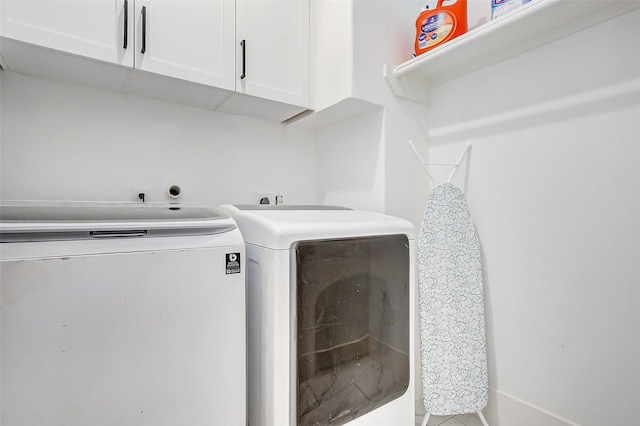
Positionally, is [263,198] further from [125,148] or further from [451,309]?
[451,309]

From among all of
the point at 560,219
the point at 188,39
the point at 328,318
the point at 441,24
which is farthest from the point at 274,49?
the point at 560,219

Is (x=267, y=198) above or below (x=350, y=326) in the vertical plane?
above

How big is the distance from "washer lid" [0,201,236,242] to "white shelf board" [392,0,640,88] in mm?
1338

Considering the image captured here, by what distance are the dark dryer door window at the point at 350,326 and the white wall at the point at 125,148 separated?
955 mm

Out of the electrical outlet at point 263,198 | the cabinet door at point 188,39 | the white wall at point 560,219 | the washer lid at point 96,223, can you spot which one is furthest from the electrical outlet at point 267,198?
the white wall at point 560,219

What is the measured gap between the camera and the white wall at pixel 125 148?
137 cm

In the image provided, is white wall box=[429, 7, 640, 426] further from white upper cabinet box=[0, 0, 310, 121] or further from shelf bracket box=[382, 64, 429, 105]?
white upper cabinet box=[0, 0, 310, 121]

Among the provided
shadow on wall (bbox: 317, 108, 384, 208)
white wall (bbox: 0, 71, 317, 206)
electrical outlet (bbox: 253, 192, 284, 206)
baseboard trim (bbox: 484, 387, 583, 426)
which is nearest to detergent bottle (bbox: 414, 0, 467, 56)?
shadow on wall (bbox: 317, 108, 384, 208)

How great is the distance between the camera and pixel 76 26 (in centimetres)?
119

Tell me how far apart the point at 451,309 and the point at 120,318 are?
148cm

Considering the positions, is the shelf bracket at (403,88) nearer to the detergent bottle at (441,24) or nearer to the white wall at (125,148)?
the detergent bottle at (441,24)

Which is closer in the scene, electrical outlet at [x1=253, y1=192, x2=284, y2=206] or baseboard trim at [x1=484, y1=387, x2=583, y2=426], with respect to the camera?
baseboard trim at [x1=484, y1=387, x2=583, y2=426]

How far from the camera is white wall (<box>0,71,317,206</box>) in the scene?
4.50 feet

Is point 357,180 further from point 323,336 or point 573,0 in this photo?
point 573,0
